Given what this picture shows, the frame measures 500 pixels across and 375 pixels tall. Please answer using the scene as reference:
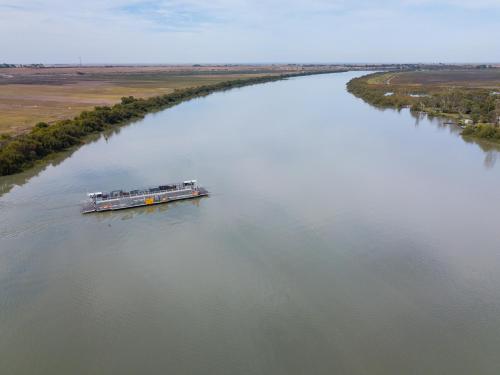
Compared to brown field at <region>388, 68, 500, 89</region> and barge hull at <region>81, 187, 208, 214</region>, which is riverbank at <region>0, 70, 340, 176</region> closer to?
barge hull at <region>81, 187, 208, 214</region>

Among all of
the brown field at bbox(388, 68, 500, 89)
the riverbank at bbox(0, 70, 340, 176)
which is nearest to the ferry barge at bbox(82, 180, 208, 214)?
the riverbank at bbox(0, 70, 340, 176)

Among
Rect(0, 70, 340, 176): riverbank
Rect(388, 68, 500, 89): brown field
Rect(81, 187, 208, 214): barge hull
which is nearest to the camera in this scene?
Rect(81, 187, 208, 214): barge hull

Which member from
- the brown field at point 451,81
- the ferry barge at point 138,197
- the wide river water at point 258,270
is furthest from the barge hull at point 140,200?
the brown field at point 451,81

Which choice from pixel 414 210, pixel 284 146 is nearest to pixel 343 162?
pixel 284 146

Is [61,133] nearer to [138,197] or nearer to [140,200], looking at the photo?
[138,197]

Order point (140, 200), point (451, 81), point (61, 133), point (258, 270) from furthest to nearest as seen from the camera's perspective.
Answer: point (451, 81)
point (61, 133)
point (140, 200)
point (258, 270)

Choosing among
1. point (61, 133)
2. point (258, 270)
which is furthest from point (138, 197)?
point (61, 133)
